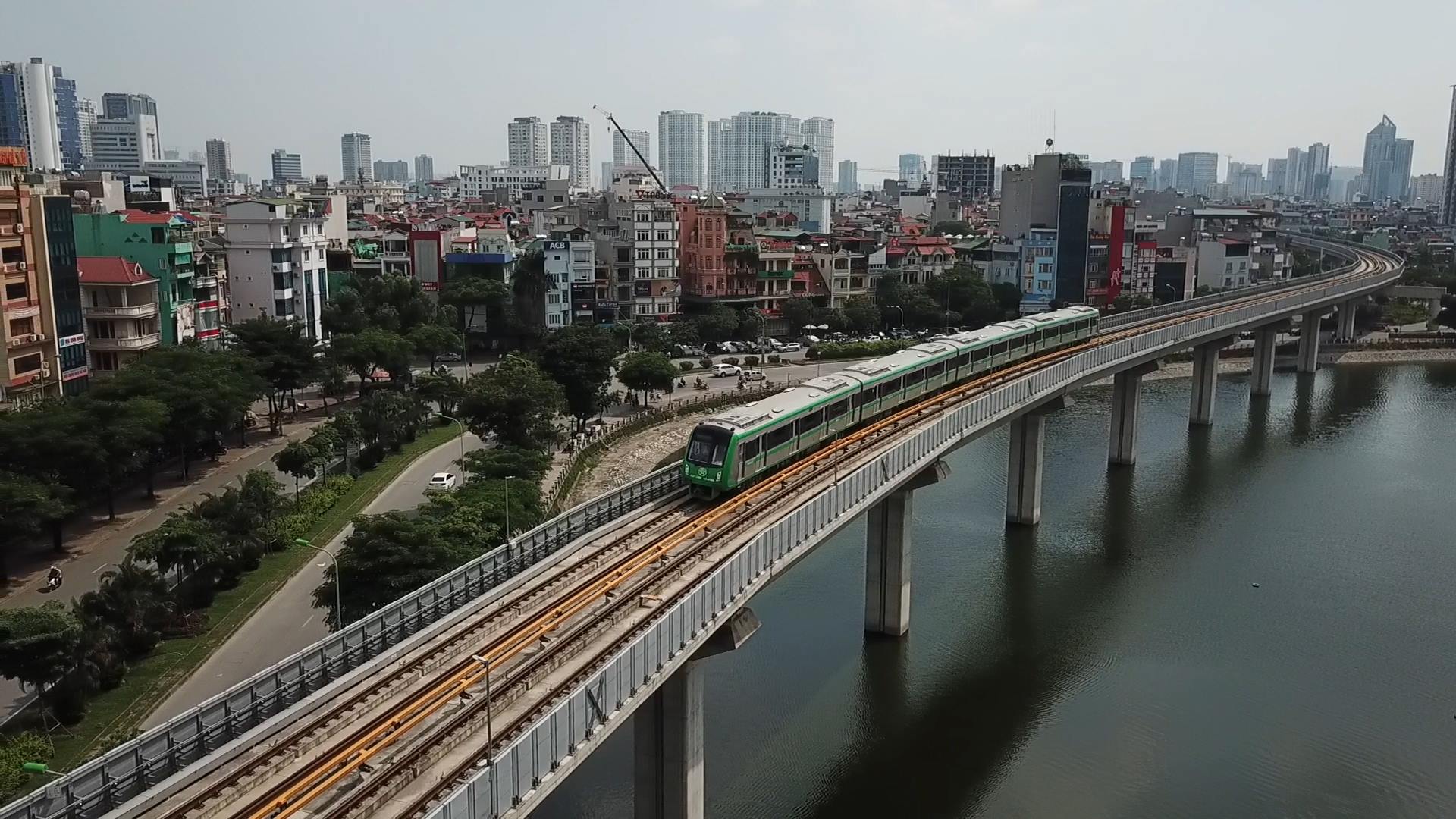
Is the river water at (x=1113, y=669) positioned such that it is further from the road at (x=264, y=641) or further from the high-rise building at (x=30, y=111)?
the high-rise building at (x=30, y=111)

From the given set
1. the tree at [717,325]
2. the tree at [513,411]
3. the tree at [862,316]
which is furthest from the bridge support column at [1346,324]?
the tree at [513,411]

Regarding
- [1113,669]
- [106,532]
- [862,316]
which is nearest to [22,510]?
[106,532]

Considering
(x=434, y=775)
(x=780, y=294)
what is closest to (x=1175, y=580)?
(x=434, y=775)

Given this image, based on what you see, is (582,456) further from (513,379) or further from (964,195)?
(964,195)

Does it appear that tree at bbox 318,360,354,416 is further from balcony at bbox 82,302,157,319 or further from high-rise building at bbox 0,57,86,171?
high-rise building at bbox 0,57,86,171

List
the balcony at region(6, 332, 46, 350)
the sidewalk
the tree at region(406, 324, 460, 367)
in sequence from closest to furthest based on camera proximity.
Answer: the sidewalk < the balcony at region(6, 332, 46, 350) < the tree at region(406, 324, 460, 367)

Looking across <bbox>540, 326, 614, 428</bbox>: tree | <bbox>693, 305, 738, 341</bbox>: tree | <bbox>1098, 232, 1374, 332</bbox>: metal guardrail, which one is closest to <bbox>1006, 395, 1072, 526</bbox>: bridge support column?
<bbox>1098, 232, 1374, 332</bbox>: metal guardrail
